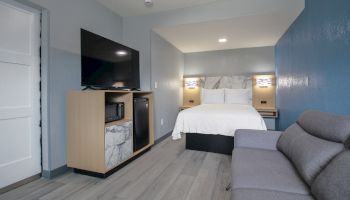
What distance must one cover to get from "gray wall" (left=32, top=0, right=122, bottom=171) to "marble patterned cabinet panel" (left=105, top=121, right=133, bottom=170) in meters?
0.64

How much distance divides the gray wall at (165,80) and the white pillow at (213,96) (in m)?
0.68

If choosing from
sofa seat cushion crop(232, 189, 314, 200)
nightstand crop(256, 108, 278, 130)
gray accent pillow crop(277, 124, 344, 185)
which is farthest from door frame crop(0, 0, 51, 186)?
nightstand crop(256, 108, 278, 130)

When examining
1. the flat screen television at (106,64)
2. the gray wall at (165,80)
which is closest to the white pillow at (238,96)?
the gray wall at (165,80)

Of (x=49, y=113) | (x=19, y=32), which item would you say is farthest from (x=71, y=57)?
(x=49, y=113)

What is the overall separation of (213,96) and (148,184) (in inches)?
131

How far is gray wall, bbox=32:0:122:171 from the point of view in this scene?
2.16m

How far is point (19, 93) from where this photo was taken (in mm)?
1993

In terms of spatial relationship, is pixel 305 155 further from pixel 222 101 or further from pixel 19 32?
pixel 222 101

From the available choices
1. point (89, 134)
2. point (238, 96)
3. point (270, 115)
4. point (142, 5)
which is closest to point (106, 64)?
point (89, 134)

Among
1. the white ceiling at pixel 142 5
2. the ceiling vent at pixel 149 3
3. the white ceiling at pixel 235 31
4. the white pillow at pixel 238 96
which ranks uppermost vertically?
the white ceiling at pixel 142 5

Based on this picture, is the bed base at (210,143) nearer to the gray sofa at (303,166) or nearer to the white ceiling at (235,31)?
the gray sofa at (303,166)

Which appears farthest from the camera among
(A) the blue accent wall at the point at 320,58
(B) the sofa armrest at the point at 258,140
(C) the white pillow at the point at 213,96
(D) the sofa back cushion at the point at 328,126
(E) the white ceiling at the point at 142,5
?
(C) the white pillow at the point at 213,96

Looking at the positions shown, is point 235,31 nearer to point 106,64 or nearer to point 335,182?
point 106,64

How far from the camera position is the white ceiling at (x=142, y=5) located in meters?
2.88
